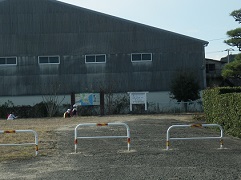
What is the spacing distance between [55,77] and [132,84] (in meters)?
7.92

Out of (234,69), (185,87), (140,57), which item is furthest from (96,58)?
(234,69)

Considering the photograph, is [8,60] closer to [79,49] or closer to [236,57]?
[79,49]

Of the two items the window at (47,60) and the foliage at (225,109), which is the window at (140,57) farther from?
the foliage at (225,109)

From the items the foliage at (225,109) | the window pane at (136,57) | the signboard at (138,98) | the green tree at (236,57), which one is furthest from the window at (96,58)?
the foliage at (225,109)

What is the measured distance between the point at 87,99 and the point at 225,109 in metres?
22.6

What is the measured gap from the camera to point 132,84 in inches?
1563

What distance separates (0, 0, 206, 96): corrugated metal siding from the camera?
1555 inches

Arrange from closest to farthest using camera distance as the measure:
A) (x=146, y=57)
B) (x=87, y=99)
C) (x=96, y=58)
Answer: (x=87, y=99) → (x=96, y=58) → (x=146, y=57)

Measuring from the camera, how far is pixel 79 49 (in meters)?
39.9

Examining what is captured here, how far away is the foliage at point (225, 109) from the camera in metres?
14.9

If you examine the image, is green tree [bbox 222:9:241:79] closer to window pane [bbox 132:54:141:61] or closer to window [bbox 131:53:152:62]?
window [bbox 131:53:152:62]

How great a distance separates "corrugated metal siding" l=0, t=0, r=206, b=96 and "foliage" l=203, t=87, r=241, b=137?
731 inches

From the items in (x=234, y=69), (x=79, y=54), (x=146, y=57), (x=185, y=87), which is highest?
(x=79, y=54)

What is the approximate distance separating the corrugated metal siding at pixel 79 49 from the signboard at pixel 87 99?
1158mm
